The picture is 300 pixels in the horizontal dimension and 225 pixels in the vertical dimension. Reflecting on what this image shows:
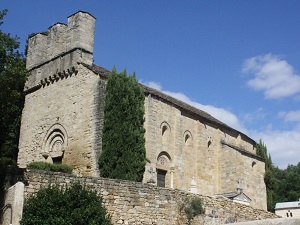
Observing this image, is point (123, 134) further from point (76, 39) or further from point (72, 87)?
point (76, 39)

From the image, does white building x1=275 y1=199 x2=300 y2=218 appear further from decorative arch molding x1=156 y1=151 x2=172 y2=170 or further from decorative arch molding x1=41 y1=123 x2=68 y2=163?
decorative arch molding x1=41 y1=123 x2=68 y2=163

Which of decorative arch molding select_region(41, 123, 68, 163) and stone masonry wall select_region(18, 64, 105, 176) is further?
decorative arch molding select_region(41, 123, 68, 163)

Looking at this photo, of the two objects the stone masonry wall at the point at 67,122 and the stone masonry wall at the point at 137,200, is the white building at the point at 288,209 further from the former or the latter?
the stone masonry wall at the point at 67,122

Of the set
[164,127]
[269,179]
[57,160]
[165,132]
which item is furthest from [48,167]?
[269,179]

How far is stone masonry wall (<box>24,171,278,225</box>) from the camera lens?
16.6 m

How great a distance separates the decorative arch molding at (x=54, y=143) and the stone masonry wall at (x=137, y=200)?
10.6m

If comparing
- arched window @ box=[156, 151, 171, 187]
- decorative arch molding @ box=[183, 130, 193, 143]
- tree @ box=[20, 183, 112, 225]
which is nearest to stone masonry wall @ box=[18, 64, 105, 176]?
arched window @ box=[156, 151, 171, 187]

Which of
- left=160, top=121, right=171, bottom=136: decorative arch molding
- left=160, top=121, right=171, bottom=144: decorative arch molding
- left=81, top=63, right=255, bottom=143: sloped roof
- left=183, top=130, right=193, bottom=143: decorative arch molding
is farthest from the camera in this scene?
left=183, top=130, right=193, bottom=143: decorative arch molding

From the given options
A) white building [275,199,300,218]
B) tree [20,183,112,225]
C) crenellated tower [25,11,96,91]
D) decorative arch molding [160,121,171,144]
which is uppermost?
crenellated tower [25,11,96,91]

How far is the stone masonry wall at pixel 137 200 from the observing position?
653 inches

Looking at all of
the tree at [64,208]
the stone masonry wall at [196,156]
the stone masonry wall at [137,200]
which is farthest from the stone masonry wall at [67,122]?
the tree at [64,208]

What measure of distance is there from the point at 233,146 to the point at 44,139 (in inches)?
617

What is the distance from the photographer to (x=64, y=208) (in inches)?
609

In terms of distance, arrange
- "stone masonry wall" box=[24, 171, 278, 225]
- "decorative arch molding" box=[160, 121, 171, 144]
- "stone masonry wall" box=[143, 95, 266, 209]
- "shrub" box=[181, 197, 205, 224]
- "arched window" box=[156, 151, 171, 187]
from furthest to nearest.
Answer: "decorative arch molding" box=[160, 121, 171, 144] < "arched window" box=[156, 151, 171, 187] < "stone masonry wall" box=[143, 95, 266, 209] < "shrub" box=[181, 197, 205, 224] < "stone masonry wall" box=[24, 171, 278, 225]
